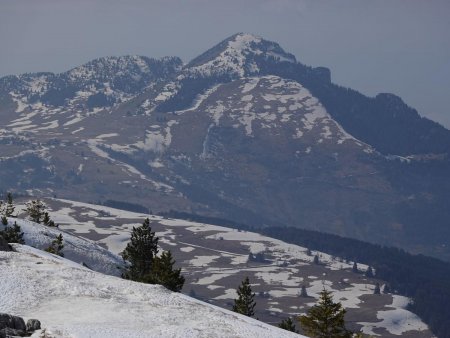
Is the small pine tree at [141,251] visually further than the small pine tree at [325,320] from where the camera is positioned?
Yes

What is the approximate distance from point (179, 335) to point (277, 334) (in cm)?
1031

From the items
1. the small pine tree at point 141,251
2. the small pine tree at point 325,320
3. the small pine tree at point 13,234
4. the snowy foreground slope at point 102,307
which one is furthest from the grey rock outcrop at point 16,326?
the small pine tree at point 13,234

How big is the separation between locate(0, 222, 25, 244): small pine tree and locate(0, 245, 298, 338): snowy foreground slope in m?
40.4

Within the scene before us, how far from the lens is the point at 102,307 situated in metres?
75.4

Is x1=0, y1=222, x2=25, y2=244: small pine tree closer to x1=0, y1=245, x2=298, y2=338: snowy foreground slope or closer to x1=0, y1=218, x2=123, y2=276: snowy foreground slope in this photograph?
x1=0, y1=218, x2=123, y2=276: snowy foreground slope

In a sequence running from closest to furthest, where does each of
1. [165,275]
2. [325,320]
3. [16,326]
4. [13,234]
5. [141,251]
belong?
[16,326]
[325,320]
[165,275]
[141,251]
[13,234]

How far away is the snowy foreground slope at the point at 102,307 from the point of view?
68.9 metres

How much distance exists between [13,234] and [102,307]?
2315 inches

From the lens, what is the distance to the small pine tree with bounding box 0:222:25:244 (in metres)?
128

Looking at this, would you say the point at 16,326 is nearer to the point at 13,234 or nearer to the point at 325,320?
the point at 325,320

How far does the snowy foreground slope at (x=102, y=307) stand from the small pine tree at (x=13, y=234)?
133 ft

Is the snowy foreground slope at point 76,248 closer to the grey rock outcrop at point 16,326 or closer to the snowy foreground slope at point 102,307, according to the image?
the snowy foreground slope at point 102,307

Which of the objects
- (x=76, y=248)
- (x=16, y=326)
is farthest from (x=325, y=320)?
(x=76, y=248)

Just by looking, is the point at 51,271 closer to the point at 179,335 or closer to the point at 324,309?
the point at 179,335
